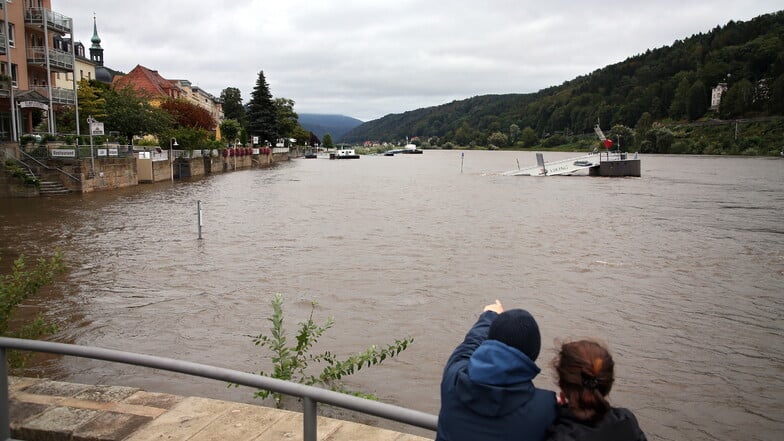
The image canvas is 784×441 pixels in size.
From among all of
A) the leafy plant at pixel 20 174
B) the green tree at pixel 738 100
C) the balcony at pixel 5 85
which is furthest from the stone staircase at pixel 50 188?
the green tree at pixel 738 100

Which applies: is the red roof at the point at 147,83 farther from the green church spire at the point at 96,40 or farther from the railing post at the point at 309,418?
the railing post at the point at 309,418

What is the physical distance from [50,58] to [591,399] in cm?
4624

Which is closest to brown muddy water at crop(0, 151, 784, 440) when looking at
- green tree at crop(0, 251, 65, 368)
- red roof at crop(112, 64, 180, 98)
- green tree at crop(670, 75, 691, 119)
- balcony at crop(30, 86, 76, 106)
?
green tree at crop(0, 251, 65, 368)

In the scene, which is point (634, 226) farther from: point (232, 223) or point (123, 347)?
point (123, 347)

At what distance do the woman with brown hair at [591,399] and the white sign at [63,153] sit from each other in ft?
118

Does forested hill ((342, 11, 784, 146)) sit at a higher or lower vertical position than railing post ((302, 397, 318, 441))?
higher

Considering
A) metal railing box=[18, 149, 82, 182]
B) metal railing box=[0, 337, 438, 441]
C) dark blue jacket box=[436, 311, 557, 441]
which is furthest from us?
metal railing box=[18, 149, 82, 182]

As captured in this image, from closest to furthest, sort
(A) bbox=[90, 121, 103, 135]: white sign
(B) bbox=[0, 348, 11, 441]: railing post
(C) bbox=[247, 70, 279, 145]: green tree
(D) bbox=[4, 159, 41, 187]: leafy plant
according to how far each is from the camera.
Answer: (B) bbox=[0, 348, 11, 441]: railing post < (D) bbox=[4, 159, 41, 187]: leafy plant < (A) bbox=[90, 121, 103, 135]: white sign < (C) bbox=[247, 70, 279, 145]: green tree

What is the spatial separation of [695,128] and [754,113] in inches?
499

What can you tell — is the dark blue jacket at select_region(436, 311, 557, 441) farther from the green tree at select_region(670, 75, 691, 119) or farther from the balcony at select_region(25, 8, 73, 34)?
the green tree at select_region(670, 75, 691, 119)

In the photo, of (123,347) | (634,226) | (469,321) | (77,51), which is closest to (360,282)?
(469,321)

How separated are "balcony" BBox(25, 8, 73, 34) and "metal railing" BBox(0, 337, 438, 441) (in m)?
42.1

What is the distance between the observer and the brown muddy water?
8.59 m

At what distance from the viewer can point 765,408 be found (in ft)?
26.3
